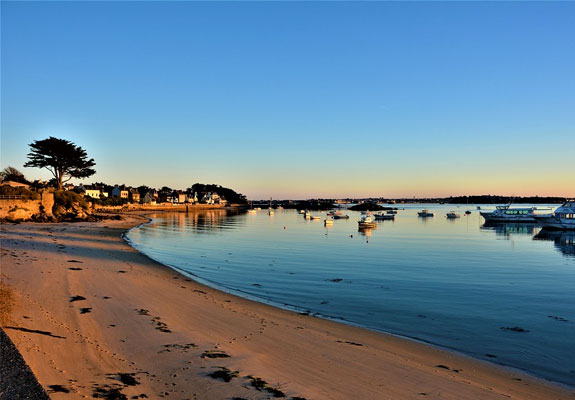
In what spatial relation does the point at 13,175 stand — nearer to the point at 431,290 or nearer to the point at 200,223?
the point at 200,223

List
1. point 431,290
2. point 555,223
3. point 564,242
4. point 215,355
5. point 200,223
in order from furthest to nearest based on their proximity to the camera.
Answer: point 200,223, point 555,223, point 564,242, point 431,290, point 215,355

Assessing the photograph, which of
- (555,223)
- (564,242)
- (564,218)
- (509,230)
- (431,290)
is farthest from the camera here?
(509,230)

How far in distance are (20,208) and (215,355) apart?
57468mm

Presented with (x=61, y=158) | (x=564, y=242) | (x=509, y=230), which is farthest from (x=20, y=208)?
(x=509, y=230)

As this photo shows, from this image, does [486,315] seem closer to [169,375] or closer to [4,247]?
[169,375]

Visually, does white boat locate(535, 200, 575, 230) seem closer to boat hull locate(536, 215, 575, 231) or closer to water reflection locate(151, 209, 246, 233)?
boat hull locate(536, 215, 575, 231)

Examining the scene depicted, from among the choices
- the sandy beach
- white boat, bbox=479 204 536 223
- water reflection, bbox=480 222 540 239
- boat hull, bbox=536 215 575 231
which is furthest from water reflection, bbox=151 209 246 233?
white boat, bbox=479 204 536 223

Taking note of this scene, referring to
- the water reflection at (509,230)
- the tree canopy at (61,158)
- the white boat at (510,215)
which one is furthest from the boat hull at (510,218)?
the tree canopy at (61,158)

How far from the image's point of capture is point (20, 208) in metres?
53.2

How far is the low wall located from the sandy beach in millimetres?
44715

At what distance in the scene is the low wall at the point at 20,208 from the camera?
51.4 meters

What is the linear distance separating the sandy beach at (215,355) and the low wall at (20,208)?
44.7m

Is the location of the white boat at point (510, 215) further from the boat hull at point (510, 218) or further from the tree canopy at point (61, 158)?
the tree canopy at point (61, 158)

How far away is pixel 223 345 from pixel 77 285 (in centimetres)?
991
